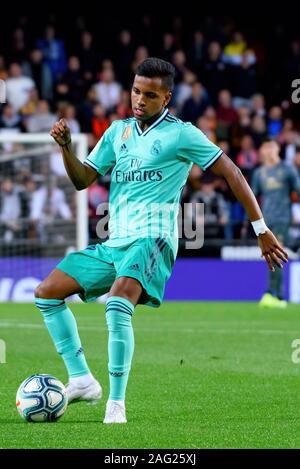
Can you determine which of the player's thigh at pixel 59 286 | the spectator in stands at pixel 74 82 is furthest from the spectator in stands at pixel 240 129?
the player's thigh at pixel 59 286

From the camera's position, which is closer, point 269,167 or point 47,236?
point 269,167

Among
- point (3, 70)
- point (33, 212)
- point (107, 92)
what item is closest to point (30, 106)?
point (3, 70)

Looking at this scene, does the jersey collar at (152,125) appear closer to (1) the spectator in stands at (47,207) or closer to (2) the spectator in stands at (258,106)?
(1) the spectator in stands at (47,207)

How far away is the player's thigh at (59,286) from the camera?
22.1ft

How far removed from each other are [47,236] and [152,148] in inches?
431

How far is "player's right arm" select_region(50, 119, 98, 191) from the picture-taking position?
6621mm

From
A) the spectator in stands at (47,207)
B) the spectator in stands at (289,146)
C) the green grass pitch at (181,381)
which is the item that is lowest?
the green grass pitch at (181,381)

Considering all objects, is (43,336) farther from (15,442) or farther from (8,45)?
(8,45)

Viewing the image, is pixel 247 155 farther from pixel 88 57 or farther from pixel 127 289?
pixel 127 289

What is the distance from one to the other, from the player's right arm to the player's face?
45cm

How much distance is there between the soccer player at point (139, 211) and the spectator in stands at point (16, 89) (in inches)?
506

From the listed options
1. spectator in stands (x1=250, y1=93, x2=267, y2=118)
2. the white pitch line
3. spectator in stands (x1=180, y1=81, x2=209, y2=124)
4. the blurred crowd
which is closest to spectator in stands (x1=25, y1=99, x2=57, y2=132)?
the blurred crowd

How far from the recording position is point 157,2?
23.4 m
